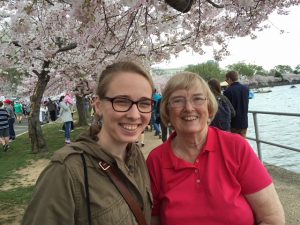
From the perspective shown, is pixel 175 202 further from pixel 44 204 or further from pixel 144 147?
pixel 144 147

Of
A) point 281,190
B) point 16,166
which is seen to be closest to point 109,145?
point 281,190

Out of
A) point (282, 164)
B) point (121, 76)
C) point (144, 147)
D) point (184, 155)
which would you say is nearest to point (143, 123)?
point (121, 76)

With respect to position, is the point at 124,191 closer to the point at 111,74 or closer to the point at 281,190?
the point at 111,74

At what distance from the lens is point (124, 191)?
5.65ft

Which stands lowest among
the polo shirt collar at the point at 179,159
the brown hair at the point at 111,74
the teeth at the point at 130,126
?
the polo shirt collar at the point at 179,159

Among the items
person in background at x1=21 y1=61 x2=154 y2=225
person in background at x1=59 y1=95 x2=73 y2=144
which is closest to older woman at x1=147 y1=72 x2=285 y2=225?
person in background at x1=21 y1=61 x2=154 y2=225

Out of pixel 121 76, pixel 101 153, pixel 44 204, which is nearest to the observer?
pixel 44 204

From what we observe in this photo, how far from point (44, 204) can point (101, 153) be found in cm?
34

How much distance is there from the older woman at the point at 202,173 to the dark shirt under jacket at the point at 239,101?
195 inches

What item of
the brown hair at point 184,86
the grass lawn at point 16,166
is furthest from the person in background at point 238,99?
the brown hair at point 184,86

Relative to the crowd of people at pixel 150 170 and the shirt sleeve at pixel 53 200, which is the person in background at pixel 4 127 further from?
the shirt sleeve at pixel 53 200

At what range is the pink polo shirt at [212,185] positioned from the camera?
2.05 metres

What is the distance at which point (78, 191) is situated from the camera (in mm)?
1567

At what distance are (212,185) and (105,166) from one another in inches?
26.0
